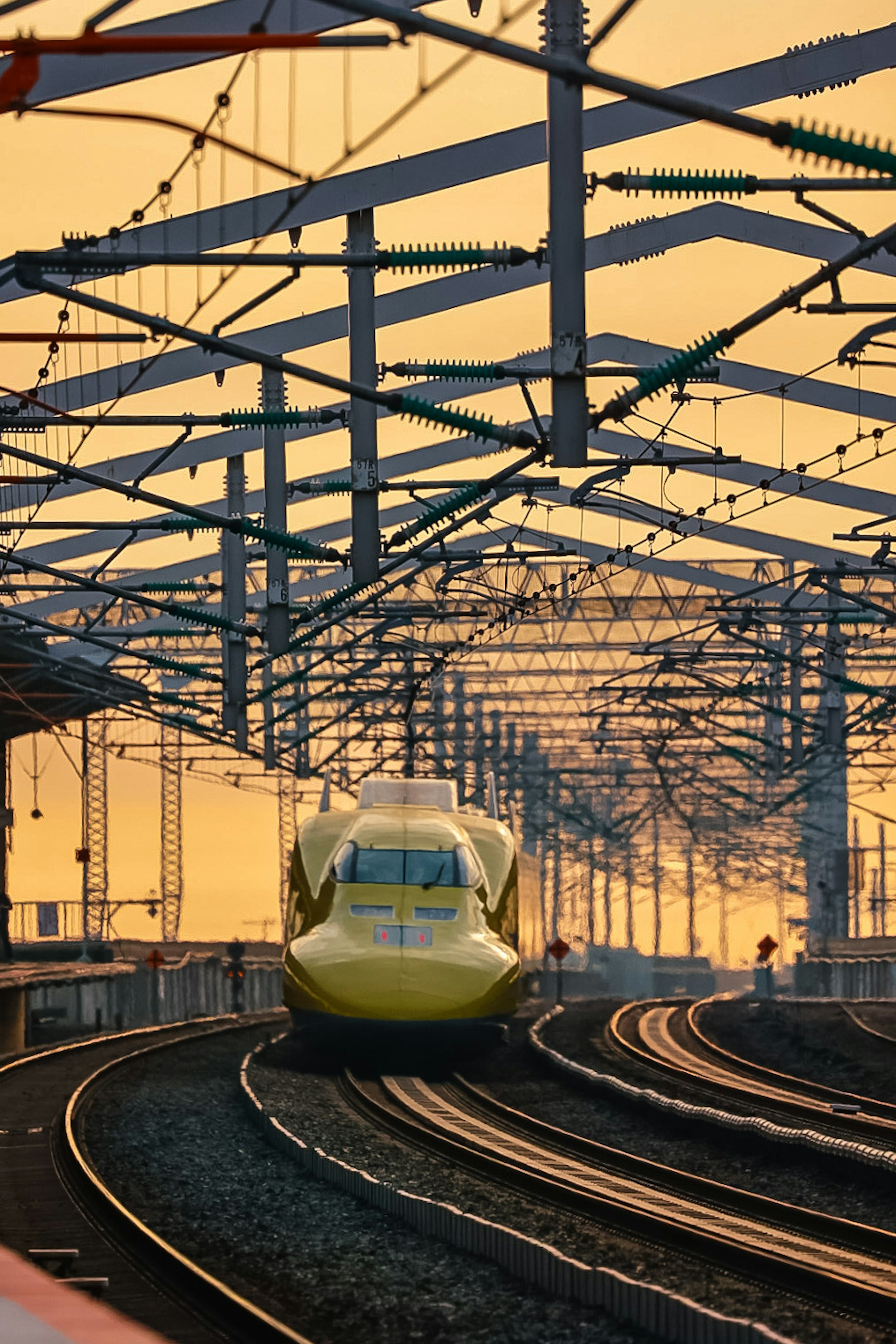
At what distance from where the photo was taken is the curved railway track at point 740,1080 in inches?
814

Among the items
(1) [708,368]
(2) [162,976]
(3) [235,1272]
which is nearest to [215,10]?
(1) [708,368]

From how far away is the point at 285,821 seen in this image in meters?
80.1

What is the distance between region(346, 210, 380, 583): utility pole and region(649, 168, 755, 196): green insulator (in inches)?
200

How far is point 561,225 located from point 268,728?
930 inches

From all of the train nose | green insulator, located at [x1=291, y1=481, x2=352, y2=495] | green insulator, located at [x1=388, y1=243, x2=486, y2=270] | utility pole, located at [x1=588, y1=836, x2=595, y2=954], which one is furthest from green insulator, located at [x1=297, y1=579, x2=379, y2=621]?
utility pole, located at [x1=588, y1=836, x2=595, y2=954]

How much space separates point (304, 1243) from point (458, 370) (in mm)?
6925

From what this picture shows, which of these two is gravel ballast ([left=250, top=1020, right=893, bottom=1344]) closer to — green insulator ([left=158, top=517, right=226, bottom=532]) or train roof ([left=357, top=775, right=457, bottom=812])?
train roof ([left=357, top=775, right=457, bottom=812])

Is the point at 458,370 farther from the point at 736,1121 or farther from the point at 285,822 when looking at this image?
the point at 285,822

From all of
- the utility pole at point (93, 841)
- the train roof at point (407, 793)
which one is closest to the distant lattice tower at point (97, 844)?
the utility pole at point (93, 841)

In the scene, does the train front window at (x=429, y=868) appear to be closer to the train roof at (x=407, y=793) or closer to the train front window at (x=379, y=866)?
the train front window at (x=379, y=866)

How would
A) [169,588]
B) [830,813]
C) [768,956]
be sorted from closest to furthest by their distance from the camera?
[169,588] → [768,956] → [830,813]

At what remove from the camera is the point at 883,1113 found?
874 inches

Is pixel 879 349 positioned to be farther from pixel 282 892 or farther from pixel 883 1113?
pixel 282 892

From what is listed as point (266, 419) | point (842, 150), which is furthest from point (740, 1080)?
point (842, 150)
